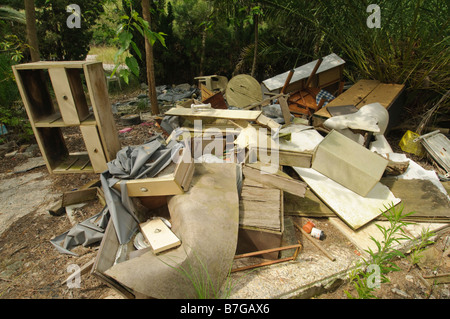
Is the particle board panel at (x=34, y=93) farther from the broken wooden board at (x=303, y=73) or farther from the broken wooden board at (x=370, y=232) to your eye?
the broken wooden board at (x=303, y=73)

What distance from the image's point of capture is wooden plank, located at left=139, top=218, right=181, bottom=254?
6.77ft

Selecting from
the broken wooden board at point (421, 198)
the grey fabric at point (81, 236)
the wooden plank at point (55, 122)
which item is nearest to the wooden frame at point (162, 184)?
the grey fabric at point (81, 236)

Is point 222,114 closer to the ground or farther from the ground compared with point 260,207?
farther from the ground

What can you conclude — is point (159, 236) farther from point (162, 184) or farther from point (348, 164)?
point (348, 164)

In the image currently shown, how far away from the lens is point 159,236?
7.22 ft

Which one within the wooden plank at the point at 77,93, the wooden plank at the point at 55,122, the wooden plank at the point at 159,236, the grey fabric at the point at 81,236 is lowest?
the grey fabric at the point at 81,236

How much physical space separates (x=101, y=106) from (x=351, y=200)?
10.8 feet

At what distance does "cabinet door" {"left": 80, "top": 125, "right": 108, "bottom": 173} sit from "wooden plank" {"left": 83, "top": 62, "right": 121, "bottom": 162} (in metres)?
0.05

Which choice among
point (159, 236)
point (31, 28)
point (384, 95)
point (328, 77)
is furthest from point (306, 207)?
point (31, 28)

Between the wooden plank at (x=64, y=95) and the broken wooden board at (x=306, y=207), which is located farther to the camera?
the broken wooden board at (x=306, y=207)

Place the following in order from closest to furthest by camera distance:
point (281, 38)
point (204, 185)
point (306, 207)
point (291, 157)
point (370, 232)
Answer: point (204, 185) → point (370, 232) → point (306, 207) → point (291, 157) → point (281, 38)

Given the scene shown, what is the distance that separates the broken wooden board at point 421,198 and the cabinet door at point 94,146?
388 centimetres

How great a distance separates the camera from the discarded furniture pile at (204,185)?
2.05 meters

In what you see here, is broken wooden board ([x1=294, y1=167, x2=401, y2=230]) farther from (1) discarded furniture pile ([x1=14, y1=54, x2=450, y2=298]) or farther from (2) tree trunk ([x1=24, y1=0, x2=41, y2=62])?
(2) tree trunk ([x1=24, y1=0, x2=41, y2=62])
